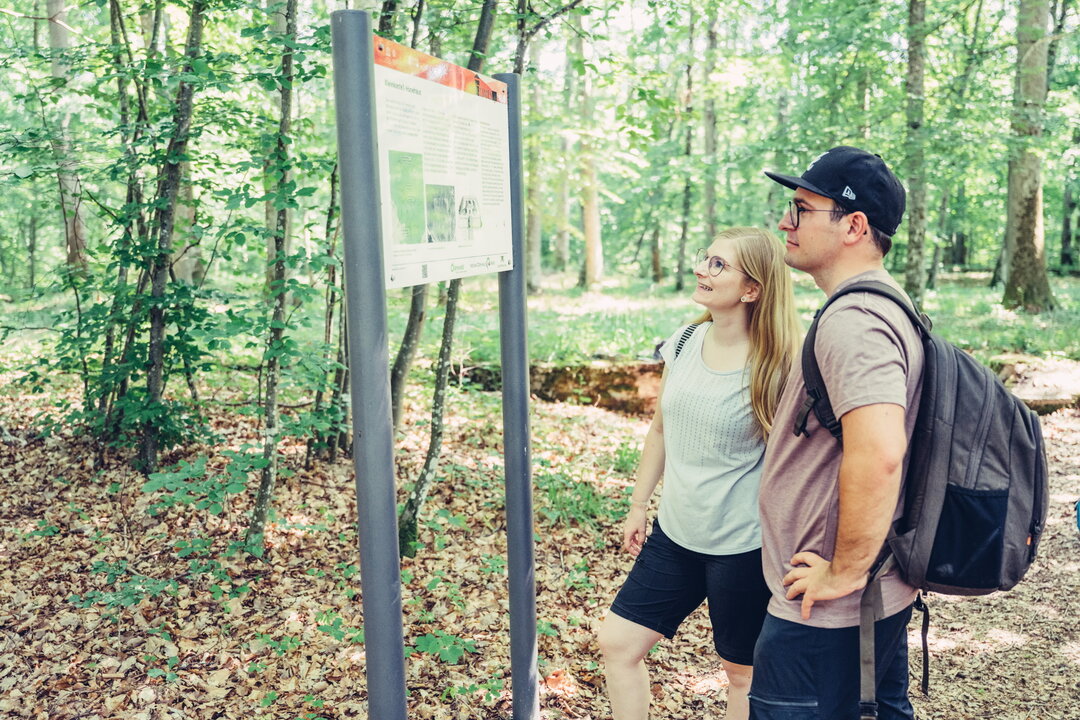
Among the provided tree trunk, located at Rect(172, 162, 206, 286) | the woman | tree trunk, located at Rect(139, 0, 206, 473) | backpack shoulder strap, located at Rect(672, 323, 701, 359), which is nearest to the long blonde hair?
the woman

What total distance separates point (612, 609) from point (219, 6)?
182 inches

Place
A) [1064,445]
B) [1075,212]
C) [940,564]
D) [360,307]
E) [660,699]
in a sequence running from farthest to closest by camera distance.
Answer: [1075,212] < [1064,445] < [660,699] < [360,307] < [940,564]

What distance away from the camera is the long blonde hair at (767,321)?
105 inches

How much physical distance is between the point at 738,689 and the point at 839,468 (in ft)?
4.18

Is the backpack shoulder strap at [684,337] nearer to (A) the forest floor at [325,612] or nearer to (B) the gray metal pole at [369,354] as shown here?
(B) the gray metal pole at [369,354]

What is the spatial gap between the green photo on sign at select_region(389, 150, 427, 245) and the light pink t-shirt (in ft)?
3.77

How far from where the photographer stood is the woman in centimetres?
268

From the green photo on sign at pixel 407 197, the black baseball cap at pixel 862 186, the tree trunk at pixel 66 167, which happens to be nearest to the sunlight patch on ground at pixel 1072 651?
the black baseball cap at pixel 862 186

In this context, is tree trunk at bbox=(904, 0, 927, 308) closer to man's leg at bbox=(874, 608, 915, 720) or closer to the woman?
the woman

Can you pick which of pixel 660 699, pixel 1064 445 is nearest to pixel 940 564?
pixel 660 699

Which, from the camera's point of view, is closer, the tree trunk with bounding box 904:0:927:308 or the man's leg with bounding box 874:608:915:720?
the man's leg with bounding box 874:608:915:720

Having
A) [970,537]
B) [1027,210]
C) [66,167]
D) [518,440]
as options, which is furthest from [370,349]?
[1027,210]

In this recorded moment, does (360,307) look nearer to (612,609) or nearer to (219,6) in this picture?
(612,609)

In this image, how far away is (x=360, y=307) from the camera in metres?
2.12
